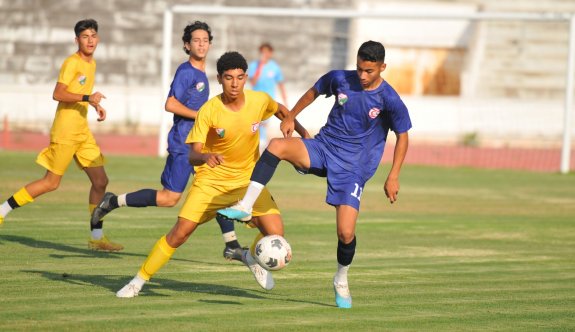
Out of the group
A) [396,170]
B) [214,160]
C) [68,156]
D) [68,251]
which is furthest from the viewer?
[68,156]

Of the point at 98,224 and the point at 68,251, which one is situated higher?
the point at 98,224

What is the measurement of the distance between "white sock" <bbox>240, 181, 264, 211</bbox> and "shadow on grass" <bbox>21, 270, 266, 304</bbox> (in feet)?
3.21

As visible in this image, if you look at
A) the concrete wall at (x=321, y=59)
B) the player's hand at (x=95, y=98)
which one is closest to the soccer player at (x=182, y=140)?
the player's hand at (x=95, y=98)

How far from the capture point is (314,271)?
1162 cm

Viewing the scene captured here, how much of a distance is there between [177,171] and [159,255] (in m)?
2.57

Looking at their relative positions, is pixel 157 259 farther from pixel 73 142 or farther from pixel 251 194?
pixel 73 142

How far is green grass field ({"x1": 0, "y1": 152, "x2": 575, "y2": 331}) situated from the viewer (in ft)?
29.1

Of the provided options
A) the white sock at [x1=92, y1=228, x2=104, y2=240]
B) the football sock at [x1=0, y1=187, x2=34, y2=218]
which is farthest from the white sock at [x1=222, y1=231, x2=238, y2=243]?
the football sock at [x1=0, y1=187, x2=34, y2=218]

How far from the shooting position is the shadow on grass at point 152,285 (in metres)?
A: 10.0

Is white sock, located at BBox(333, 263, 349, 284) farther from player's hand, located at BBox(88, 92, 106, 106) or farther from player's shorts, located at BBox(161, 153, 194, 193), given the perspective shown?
player's hand, located at BBox(88, 92, 106, 106)

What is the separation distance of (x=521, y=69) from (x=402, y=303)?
27.2 meters

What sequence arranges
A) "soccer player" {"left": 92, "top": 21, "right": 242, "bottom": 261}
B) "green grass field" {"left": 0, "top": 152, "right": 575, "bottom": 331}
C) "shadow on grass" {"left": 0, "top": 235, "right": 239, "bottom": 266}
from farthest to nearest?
"shadow on grass" {"left": 0, "top": 235, "right": 239, "bottom": 266} → "soccer player" {"left": 92, "top": 21, "right": 242, "bottom": 261} → "green grass field" {"left": 0, "top": 152, "right": 575, "bottom": 331}

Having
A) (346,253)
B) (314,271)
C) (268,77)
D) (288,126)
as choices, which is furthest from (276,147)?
(268,77)

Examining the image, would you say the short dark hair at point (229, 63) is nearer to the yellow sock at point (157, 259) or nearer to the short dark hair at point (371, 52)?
the short dark hair at point (371, 52)
